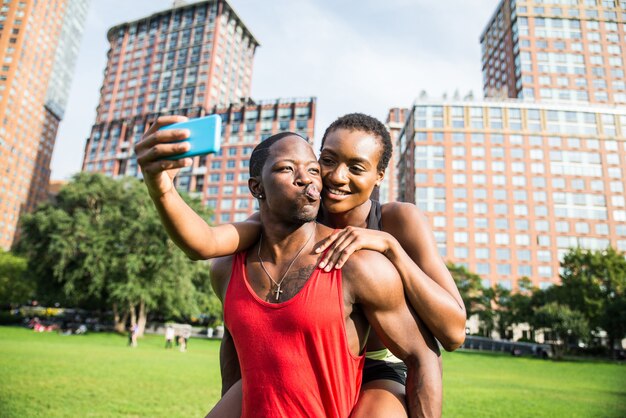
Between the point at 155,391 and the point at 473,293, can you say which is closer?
the point at 155,391

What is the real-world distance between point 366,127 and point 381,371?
1.57m

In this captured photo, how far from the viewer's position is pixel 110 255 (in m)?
34.8

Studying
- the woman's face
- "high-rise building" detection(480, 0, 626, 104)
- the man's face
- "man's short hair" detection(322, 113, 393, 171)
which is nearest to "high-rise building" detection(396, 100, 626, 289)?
"high-rise building" detection(480, 0, 626, 104)

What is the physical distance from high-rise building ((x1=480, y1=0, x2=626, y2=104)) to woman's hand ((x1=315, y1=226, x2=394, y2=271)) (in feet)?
325

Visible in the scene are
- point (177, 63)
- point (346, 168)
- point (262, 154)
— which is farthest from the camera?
point (177, 63)

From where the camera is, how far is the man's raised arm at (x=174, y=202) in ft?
6.25

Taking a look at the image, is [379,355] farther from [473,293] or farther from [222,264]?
[473,293]

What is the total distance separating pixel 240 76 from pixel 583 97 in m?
83.1

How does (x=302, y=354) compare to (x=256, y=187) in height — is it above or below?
below

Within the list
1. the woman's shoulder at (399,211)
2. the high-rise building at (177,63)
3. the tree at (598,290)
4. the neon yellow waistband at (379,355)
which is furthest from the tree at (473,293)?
the high-rise building at (177,63)

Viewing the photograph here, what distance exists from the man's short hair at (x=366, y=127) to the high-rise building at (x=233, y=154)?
89184mm

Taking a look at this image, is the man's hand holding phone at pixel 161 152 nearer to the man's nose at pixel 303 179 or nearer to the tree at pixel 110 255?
the man's nose at pixel 303 179

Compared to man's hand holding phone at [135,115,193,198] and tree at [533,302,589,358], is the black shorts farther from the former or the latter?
tree at [533,302,589,358]

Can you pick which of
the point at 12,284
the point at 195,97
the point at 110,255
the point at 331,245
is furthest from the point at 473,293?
the point at 195,97
